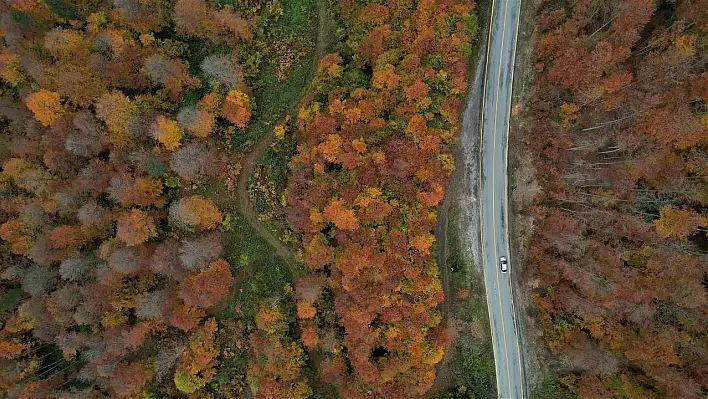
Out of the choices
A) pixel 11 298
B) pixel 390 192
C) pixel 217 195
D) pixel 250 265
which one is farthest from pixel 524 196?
pixel 11 298

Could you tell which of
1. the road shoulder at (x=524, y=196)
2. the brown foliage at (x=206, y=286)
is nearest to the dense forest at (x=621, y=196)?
the road shoulder at (x=524, y=196)

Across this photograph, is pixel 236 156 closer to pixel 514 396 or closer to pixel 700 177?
pixel 514 396

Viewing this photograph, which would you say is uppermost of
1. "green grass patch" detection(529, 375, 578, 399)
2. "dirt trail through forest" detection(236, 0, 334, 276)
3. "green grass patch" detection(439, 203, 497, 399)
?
"dirt trail through forest" detection(236, 0, 334, 276)

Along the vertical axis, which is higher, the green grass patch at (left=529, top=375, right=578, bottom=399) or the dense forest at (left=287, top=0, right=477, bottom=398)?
the dense forest at (left=287, top=0, right=477, bottom=398)

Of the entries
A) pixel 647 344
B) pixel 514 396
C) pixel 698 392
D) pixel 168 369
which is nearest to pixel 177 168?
pixel 168 369

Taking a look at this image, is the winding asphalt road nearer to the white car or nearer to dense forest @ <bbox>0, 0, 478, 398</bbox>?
the white car

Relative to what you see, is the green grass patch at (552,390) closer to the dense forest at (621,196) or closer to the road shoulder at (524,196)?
the dense forest at (621,196)

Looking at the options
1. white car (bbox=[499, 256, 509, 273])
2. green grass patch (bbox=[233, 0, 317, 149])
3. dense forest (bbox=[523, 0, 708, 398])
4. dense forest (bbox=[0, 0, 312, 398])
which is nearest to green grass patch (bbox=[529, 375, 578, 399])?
dense forest (bbox=[523, 0, 708, 398])
